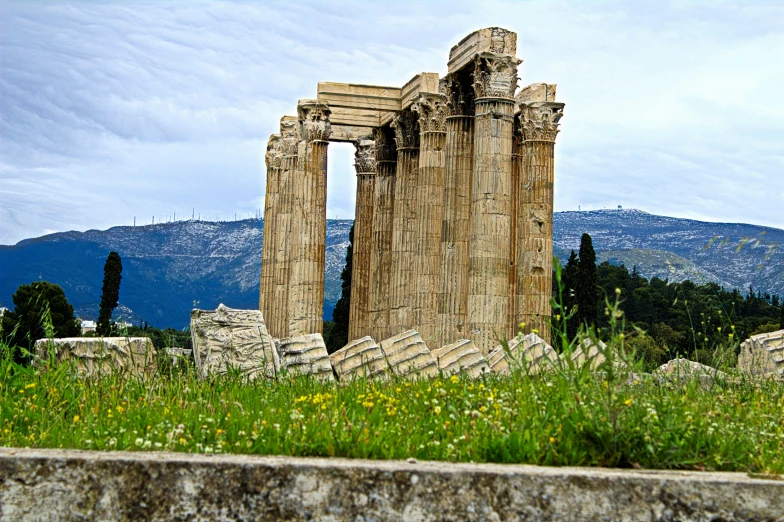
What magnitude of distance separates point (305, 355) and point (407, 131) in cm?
1702

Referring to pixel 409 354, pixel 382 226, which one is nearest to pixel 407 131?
pixel 382 226

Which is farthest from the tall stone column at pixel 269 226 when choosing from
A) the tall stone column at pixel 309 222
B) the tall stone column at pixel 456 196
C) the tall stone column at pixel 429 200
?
the tall stone column at pixel 456 196

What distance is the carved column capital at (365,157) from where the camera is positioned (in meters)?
38.2

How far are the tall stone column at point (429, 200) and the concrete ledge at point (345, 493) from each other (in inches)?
942

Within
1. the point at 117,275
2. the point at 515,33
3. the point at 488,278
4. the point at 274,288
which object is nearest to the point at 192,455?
the point at 488,278

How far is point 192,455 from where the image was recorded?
5.89 metres

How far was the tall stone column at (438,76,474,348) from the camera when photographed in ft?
91.7

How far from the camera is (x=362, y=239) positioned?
37.8 m

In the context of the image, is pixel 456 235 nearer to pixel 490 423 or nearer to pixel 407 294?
pixel 407 294

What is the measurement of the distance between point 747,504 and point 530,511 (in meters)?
1.23

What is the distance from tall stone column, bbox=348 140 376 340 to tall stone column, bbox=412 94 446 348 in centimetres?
719

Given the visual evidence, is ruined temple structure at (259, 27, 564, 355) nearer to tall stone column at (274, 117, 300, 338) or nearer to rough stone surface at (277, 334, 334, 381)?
tall stone column at (274, 117, 300, 338)

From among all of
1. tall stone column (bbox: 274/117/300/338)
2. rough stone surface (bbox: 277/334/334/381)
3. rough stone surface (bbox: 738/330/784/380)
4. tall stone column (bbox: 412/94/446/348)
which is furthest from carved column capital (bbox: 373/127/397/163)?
rough stone surface (bbox: 738/330/784/380)

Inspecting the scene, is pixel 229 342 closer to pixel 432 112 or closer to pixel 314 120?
pixel 432 112
